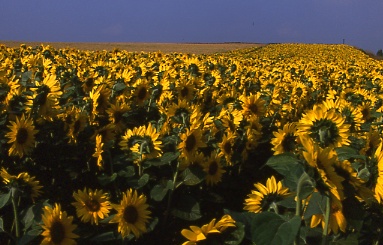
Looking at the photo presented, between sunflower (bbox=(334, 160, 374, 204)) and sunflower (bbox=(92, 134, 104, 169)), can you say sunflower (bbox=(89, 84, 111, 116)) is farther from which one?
sunflower (bbox=(334, 160, 374, 204))

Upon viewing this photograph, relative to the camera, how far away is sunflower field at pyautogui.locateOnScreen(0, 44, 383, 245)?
1.65 m

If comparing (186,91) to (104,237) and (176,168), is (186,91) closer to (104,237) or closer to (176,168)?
(176,168)

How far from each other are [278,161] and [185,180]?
1420 millimetres

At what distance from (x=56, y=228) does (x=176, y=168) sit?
981mm

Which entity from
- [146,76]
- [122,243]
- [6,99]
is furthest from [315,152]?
[146,76]

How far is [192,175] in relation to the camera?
120 inches

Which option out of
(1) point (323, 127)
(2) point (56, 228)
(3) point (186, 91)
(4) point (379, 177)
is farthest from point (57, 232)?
(3) point (186, 91)

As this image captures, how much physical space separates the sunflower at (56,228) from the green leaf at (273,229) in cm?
111

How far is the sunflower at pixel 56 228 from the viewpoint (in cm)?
231

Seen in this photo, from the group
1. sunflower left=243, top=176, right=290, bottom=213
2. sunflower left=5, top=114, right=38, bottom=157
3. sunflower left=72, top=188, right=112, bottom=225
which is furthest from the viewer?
sunflower left=5, top=114, right=38, bottom=157

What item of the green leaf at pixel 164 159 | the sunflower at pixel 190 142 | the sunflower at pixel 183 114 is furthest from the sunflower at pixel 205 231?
the sunflower at pixel 183 114

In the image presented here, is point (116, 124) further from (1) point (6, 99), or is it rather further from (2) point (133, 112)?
(1) point (6, 99)

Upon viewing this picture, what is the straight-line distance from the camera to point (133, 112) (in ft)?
13.5

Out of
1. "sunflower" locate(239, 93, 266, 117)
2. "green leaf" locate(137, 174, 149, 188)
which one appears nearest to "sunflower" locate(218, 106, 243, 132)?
"sunflower" locate(239, 93, 266, 117)
